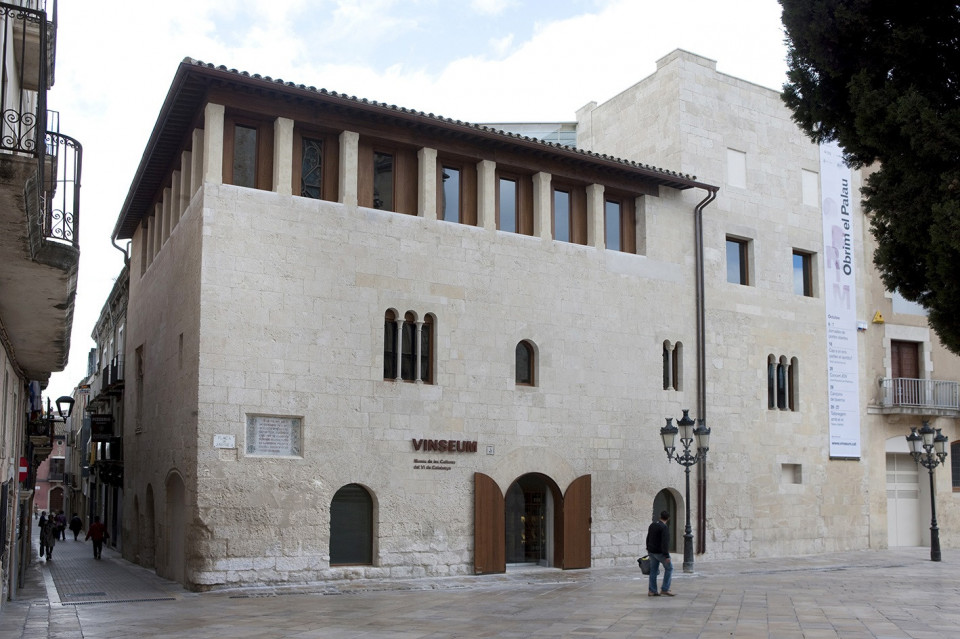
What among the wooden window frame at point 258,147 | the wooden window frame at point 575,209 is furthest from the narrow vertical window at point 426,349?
the wooden window frame at point 258,147

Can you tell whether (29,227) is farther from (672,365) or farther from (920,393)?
(920,393)

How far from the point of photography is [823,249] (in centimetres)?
2642

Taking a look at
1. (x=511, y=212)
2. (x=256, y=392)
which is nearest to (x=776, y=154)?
(x=511, y=212)

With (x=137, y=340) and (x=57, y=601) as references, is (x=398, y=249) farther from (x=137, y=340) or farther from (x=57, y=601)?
(x=137, y=340)

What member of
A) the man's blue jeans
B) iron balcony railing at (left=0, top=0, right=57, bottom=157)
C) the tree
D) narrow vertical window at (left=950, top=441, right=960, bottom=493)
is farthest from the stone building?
the tree

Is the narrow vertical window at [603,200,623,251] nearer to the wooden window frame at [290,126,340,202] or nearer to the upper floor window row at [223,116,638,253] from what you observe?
the upper floor window row at [223,116,638,253]

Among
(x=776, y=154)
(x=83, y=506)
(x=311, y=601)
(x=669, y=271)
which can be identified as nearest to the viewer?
(x=311, y=601)

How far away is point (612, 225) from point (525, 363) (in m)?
4.33

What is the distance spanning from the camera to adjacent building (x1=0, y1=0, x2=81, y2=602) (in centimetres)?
755

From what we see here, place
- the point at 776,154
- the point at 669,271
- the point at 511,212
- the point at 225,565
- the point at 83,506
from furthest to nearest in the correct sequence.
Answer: the point at 83,506
the point at 776,154
the point at 669,271
the point at 511,212
the point at 225,565

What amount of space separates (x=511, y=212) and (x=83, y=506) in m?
32.1

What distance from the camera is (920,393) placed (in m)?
27.4

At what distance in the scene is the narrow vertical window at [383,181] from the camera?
19750mm

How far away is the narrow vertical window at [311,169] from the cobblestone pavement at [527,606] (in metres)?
7.43
